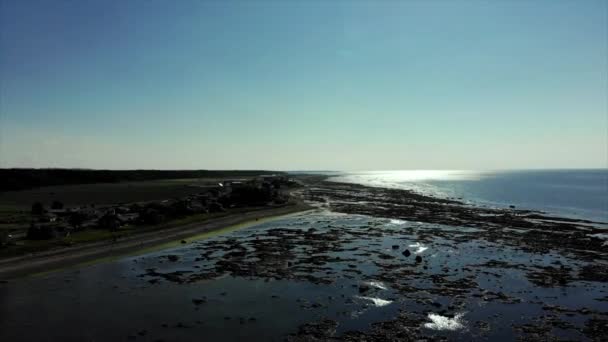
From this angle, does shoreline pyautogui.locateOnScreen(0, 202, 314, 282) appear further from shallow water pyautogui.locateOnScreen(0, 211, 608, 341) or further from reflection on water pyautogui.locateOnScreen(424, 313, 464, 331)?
reflection on water pyautogui.locateOnScreen(424, 313, 464, 331)

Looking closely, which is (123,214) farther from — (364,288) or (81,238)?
(364,288)

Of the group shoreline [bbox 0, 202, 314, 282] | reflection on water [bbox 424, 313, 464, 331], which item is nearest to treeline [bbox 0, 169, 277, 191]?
shoreline [bbox 0, 202, 314, 282]

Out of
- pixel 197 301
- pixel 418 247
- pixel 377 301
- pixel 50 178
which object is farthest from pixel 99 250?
pixel 50 178

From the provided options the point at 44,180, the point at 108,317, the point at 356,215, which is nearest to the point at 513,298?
the point at 108,317

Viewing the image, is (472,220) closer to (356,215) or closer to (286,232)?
(356,215)

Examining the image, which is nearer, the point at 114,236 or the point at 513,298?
the point at 513,298

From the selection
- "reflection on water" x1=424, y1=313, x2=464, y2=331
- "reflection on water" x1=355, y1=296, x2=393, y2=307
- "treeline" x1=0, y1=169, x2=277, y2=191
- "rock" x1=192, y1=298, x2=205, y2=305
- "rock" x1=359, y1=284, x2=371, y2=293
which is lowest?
"reflection on water" x1=424, y1=313, x2=464, y2=331

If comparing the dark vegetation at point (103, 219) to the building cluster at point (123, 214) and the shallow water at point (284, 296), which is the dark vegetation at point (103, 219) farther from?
the shallow water at point (284, 296)

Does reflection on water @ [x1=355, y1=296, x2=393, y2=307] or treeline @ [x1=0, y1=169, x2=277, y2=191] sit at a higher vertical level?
treeline @ [x1=0, y1=169, x2=277, y2=191]
